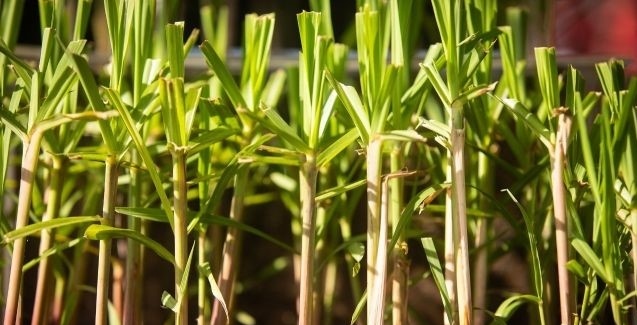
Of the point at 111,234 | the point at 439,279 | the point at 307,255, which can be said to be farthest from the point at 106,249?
the point at 439,279

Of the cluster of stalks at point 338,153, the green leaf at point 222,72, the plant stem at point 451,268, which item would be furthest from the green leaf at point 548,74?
the green leaf at point 222,72

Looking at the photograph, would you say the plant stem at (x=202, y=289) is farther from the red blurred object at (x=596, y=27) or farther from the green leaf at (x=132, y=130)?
the red blurred object at (x=596, y=27)

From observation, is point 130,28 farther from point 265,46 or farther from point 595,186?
point 595,186

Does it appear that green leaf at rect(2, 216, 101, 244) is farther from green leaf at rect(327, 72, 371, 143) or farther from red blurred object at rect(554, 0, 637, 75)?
red blurred object at rect(554, 0, 637, 75)

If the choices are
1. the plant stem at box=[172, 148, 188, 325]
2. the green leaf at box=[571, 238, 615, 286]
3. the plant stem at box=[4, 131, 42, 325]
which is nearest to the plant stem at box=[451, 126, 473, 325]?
the green leaf at box=[571, 238, 615, 286]

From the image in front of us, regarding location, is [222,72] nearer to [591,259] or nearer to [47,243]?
[47,243]

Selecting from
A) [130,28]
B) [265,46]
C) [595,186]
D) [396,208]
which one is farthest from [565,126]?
[130,28]
